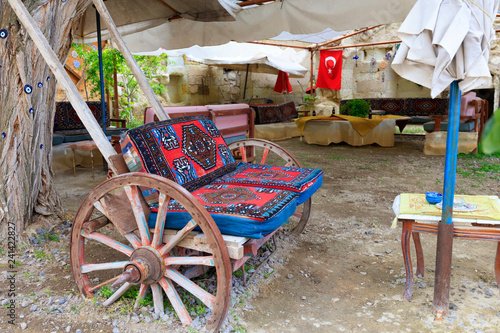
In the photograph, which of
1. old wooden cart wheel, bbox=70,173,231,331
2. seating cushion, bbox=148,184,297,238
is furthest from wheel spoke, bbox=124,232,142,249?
seating cushion, bbox=148,184,297,238

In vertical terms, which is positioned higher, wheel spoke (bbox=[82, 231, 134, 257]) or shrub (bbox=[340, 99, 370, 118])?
shrub (bbox=[340, 99, 370, 118])

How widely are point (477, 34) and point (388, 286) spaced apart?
1.59 metres

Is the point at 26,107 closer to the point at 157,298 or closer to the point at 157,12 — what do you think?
the point at 157,298

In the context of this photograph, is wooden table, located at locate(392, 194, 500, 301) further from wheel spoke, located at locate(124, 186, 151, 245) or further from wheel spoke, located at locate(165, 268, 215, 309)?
wheel spoke, located at locate(124, 186, 151, 245)

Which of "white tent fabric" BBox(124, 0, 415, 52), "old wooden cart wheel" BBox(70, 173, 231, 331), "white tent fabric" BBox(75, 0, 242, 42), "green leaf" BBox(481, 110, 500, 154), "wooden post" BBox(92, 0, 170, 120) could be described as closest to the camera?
"green leaf" BBox(481, 110, 500, 154)

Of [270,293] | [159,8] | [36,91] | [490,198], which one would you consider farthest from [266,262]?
[159,8]

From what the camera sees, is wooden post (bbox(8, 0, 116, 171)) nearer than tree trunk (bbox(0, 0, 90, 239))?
Yes

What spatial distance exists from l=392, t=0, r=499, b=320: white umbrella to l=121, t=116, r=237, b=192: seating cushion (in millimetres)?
1448

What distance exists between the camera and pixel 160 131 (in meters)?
2.57

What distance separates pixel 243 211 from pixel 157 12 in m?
4.16

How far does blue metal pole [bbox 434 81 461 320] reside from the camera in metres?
2.06

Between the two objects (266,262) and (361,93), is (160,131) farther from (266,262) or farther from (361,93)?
(361,93)

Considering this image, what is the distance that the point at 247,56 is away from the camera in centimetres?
1022

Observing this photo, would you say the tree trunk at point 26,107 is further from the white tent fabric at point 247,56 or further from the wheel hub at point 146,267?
the white tent fabric at point 247,56
